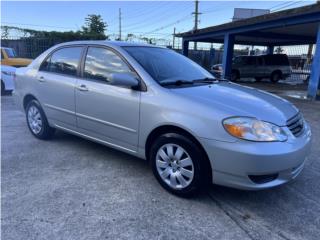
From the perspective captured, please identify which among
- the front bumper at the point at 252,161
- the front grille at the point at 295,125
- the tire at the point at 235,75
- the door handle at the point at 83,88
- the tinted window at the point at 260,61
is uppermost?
the tinted window at the point at 260,61

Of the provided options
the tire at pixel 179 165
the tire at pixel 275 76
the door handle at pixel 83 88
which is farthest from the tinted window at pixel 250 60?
the tire at pixel 179 165

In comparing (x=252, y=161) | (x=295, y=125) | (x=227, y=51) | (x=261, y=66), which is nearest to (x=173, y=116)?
(x=252, y=161)

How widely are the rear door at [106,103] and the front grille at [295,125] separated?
161 cm

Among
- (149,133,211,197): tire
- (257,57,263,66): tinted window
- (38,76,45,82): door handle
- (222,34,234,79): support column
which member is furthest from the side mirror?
(257,57,263,66): tinted window

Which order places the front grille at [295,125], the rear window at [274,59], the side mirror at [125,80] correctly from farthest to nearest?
the rear window at [274,59]
the side mirror at [125,80]
the front grille at [295,125]

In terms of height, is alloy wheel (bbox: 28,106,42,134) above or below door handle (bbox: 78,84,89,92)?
below

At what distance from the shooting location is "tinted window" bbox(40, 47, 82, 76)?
4.05 meters

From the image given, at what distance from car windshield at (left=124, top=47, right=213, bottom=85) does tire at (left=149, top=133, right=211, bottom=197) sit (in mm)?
727

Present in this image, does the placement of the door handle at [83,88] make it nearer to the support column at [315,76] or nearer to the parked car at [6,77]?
the parked car at [6,77]

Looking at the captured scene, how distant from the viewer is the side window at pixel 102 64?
11.5 ft

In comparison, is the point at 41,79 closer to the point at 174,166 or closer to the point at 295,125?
the point at 174,166

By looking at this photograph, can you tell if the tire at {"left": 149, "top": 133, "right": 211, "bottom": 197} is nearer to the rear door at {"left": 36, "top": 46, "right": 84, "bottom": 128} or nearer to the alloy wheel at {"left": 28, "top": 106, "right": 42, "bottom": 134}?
the rear door at {"left": 36, "top": 46, "right": 84, "bottom": 128}

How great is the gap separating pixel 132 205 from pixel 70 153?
177cm

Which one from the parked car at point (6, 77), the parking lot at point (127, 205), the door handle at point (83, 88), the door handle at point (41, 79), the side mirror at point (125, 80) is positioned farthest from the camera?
the parked car at point (6, 77)
